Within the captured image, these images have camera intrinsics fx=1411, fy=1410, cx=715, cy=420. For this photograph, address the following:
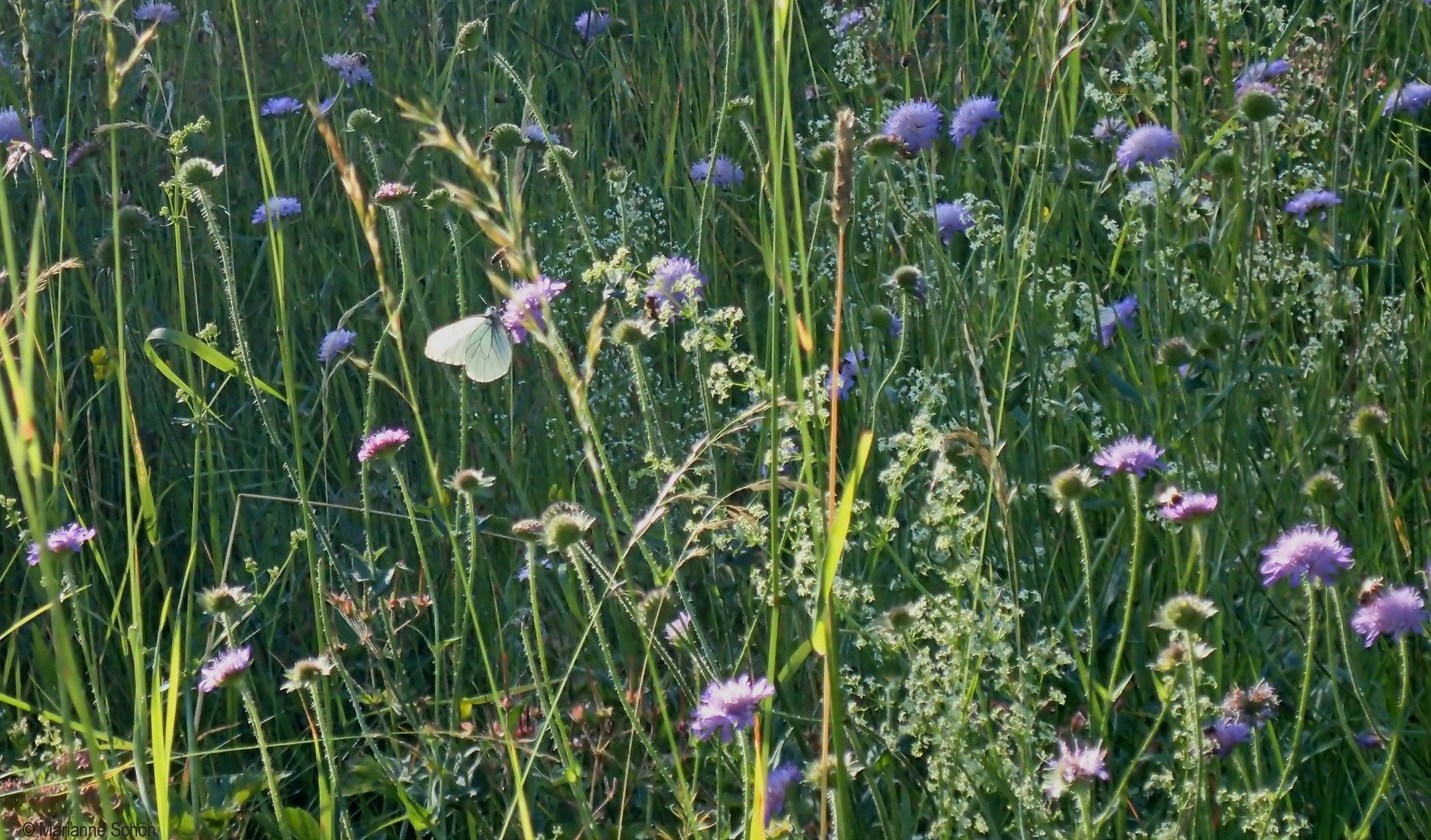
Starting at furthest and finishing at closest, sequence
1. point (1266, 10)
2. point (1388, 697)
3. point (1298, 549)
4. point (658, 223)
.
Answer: point (658, 223), point (1266, 10), point (1388, 697), point (1298, 549)

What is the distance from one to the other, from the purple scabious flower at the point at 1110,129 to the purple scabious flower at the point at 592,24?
1249 mm

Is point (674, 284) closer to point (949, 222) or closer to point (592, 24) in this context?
point (949, 222)

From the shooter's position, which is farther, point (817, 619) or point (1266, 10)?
point (1266, 10)

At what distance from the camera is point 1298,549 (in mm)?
1166

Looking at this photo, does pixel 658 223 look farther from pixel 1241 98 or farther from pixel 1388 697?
pixel 1388 697

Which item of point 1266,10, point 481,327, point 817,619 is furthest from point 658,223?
point 817,619

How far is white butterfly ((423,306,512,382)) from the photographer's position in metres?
1.58

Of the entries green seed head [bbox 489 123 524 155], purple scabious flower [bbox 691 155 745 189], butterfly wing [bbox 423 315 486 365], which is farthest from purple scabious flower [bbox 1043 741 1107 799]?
purple scabious flower [bbox 691 155 745 189]

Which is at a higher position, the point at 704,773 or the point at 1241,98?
the point at 1241,98

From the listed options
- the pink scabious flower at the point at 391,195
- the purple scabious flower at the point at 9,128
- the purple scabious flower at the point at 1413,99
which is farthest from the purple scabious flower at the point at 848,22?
the purple scabious flower at the point at 9,128

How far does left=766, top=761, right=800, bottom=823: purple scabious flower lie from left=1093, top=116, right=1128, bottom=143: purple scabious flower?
116 cm

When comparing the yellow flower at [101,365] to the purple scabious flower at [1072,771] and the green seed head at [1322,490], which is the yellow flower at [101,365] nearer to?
the purple scabious flower at [1072,771]

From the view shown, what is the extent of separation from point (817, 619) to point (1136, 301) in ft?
3.67

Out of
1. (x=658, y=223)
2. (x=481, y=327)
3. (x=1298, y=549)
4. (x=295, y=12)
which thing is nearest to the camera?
(x=1298, y=549)
